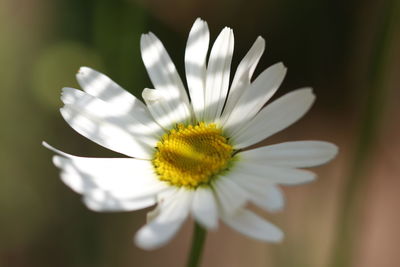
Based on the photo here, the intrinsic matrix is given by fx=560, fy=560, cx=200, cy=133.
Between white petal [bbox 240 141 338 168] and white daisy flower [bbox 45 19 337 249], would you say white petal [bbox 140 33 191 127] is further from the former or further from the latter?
white petal [bbox 240 141 338 168]

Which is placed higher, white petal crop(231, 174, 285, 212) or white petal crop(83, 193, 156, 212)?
white petal crop(231, 174, 285, 212)

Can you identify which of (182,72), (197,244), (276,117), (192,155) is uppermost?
(182,72)

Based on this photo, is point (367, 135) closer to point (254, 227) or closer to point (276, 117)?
point (276, 117)

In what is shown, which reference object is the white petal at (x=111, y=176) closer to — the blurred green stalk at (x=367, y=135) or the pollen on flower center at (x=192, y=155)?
the pollen on flower center at (x=192, y=155)

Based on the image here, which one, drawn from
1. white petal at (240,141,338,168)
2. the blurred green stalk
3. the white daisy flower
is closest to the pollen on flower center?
the white daisy flower

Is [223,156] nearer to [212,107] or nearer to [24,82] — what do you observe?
[212,107]

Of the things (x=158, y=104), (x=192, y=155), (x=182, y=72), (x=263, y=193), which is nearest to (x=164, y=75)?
(x=158, y=104)
